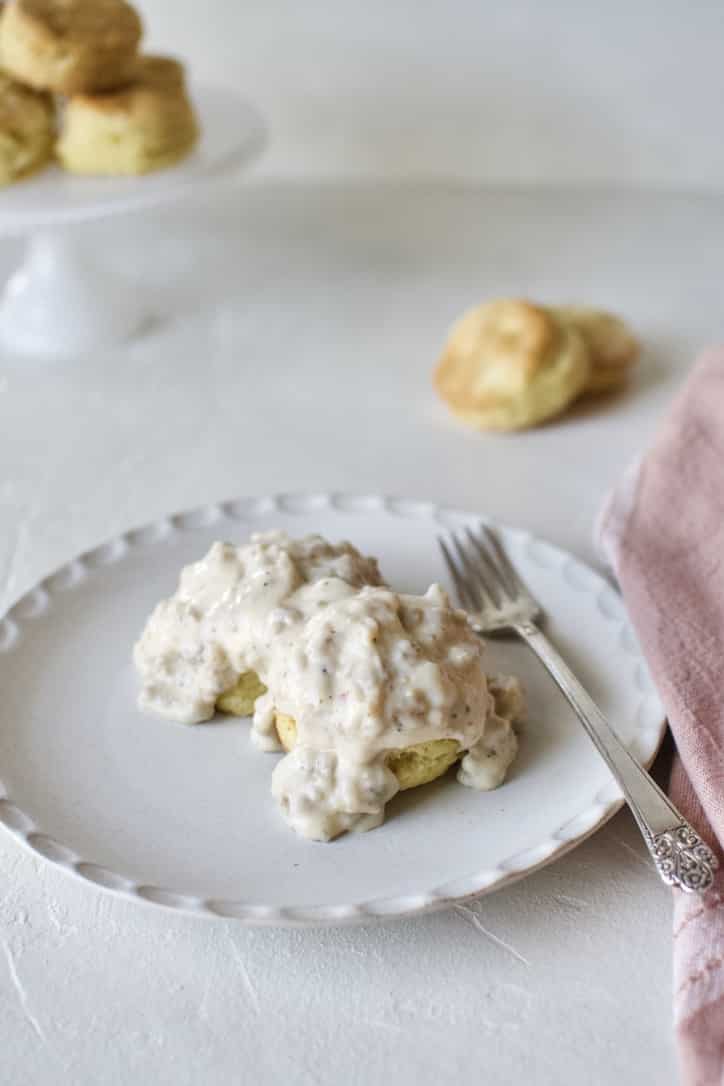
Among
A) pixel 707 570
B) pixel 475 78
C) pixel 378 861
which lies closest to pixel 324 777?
pixel 378 861

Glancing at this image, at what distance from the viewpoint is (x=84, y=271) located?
5.94ft

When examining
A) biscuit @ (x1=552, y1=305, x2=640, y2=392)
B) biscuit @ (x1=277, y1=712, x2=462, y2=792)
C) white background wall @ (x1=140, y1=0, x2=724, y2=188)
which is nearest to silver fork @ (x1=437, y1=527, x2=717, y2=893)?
biscuit @ (x1=277, y1=712, x2=462, y2=792)

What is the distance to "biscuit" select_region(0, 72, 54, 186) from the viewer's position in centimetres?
164

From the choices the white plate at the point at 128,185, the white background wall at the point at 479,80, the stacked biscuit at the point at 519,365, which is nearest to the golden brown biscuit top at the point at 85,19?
the white plate at the point at 128,185

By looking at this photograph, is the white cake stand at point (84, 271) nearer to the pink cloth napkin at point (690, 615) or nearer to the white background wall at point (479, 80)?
the white background wall at point (479, 80)

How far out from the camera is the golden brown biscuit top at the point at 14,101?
1639 millimetres

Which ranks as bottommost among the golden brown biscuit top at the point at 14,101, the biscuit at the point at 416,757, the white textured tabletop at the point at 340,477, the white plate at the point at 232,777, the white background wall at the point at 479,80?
the white textured tabletop at the point at 340,477

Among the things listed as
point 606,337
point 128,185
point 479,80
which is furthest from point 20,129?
point 479,80

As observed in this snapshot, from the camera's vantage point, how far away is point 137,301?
74.0 inches

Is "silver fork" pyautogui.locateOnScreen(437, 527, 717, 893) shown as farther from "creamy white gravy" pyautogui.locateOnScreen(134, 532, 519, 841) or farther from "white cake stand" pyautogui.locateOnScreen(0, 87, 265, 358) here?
"white cake stand" pyautogui.locateOnScreen(0, 87, 265, 358)

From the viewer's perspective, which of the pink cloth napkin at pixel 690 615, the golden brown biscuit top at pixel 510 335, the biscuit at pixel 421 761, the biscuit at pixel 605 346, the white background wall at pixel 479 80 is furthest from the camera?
the white background wall at pixel 479 80

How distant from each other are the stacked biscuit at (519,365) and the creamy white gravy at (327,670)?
1.77 ft

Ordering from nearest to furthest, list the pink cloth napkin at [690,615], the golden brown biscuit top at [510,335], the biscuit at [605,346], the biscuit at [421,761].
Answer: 1. the pink cloth napkin at [690,615]
2. the biscuit at [421,761]
3. the golden brown biscuit top at [510,335]
4. the biscuit at [605,346]

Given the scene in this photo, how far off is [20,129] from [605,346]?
77 centimetres
